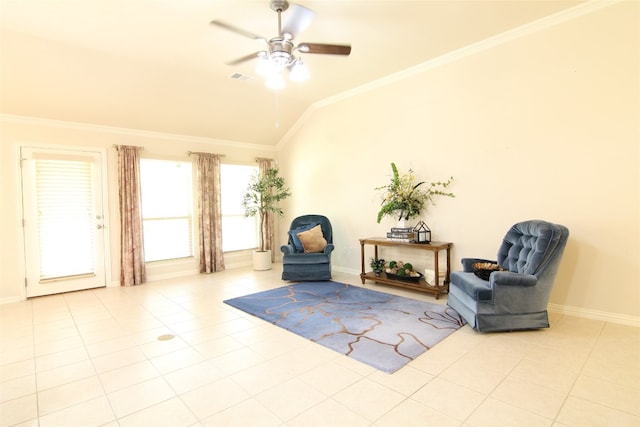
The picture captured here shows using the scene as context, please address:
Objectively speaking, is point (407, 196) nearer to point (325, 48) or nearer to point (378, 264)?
point (378, 264)

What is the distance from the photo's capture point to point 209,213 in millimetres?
6309

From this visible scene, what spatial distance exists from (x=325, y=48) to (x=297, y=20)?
396 mm

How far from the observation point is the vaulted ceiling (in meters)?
3.31

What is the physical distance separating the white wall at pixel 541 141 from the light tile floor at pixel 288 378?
0.72m

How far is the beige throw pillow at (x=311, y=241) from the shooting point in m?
5.61

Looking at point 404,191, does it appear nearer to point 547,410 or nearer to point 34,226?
point 547,410

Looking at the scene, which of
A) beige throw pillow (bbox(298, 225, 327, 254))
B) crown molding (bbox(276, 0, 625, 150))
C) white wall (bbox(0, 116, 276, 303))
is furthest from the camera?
beige throw pillow (bbox(298, 225, 327, 254))

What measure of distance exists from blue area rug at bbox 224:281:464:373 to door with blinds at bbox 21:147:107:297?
2.59 meters

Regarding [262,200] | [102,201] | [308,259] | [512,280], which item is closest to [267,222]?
[262,200]

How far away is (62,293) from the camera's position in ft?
16.4

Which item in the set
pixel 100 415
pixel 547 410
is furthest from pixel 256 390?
pixel 547 410

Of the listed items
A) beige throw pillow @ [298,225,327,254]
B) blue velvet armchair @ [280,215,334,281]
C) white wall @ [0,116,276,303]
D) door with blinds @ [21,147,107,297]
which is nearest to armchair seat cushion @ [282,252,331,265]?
blue velvet armchair @ [280,215,334,281]

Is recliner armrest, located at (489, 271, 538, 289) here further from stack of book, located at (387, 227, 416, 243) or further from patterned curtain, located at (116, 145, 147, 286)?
patterned curtain, located at (116, 145, 147, 286)

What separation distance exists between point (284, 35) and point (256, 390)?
2911 mm
